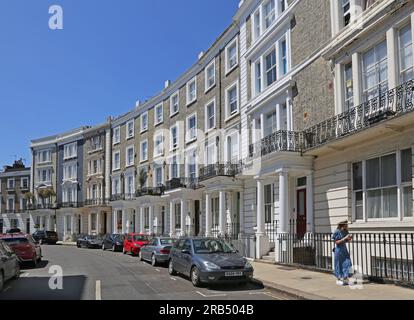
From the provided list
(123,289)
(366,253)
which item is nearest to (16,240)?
(123,289)

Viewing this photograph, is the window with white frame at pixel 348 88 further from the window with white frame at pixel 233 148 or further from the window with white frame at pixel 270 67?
the window with white frame at pixel 233 148

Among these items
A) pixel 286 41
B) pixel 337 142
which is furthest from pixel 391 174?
pixel 286 41

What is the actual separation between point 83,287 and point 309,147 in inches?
375

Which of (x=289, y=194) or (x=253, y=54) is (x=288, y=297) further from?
(x=253, y=54)

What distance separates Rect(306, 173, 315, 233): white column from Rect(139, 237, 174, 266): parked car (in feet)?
19.6

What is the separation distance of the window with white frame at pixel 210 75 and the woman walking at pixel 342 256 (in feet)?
60.3

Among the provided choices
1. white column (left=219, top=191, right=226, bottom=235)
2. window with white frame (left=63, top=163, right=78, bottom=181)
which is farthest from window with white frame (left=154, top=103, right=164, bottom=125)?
window with white frame (left=63, top=163, right=78, bottom=181)

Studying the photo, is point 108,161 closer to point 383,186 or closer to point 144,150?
point 144,150

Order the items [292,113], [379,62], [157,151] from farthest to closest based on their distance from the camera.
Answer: [157,151], [292,113], [379,62]

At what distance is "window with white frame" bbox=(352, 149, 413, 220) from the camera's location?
43.7 ft

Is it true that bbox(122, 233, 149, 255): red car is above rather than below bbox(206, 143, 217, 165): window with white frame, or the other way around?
below

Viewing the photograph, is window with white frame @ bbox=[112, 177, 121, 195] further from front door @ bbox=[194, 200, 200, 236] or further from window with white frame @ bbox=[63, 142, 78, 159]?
front door @ bbox=[194, 200, 200, 236]

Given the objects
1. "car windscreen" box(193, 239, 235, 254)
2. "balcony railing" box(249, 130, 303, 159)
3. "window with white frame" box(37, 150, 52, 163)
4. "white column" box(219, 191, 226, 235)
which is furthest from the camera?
"window with white frame" box(37, 150, 52, 163)

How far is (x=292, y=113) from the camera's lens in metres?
19.7
